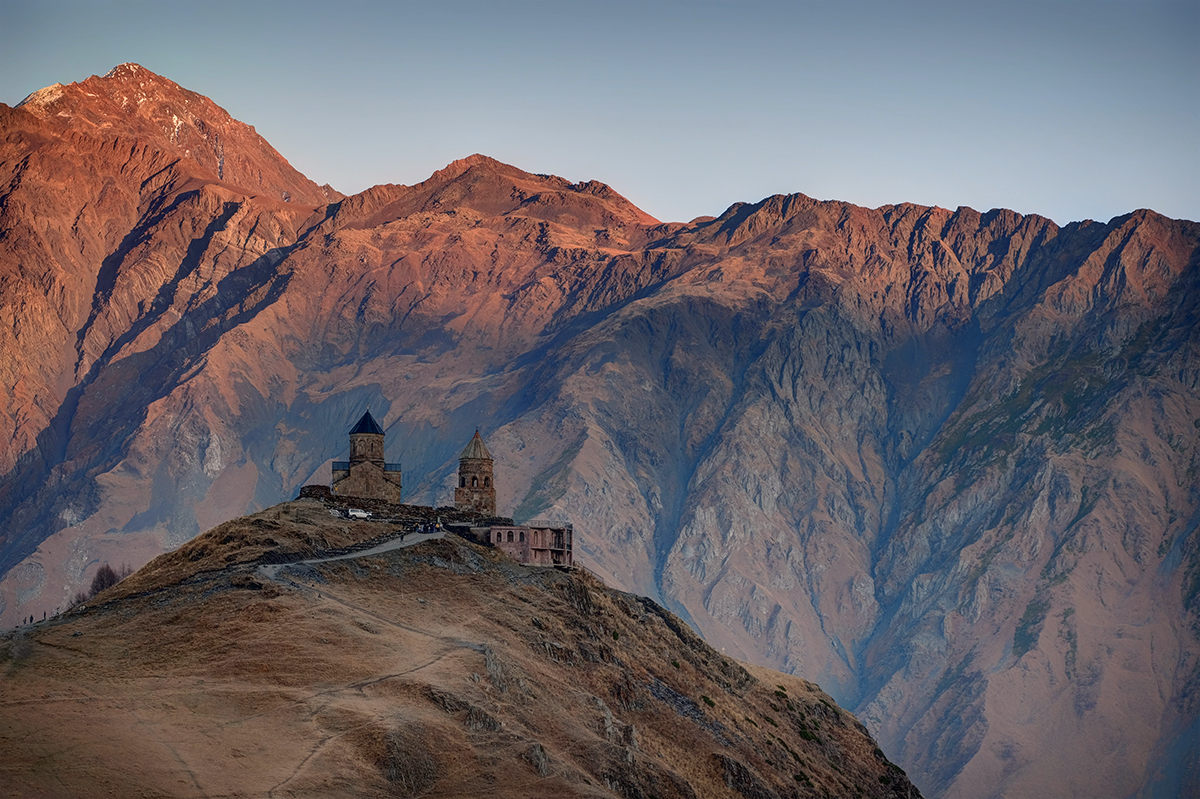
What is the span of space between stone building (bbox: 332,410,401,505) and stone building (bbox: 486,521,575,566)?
24.8 meters

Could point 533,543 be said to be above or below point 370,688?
above

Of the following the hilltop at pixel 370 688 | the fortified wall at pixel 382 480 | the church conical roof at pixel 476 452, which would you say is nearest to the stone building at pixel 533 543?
the fortified wall at pixel 382 480

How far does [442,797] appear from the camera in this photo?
98.4m

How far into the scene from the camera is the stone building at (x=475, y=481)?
182750mm

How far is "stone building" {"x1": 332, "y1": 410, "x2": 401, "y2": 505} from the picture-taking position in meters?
179

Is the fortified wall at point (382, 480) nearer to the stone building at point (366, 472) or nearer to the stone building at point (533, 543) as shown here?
the stone building at point (366, 472)

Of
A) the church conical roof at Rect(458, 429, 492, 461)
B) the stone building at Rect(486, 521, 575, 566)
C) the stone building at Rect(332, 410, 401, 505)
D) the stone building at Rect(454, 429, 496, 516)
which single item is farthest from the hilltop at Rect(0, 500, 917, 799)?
the church conical roof at Rect(458, 429, 492, 461)

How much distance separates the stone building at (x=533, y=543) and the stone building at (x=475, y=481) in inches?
869

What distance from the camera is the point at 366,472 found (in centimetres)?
18050

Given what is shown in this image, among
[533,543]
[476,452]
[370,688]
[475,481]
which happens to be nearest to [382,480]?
[475,481]

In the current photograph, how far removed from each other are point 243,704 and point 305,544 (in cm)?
4028

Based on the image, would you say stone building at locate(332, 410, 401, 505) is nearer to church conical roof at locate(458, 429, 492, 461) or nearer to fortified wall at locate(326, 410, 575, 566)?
fortified wall at locate(326, 410, 575, 566)

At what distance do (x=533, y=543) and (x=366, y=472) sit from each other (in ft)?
99.3

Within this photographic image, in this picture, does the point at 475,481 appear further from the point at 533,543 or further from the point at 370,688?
the point at 370,688
